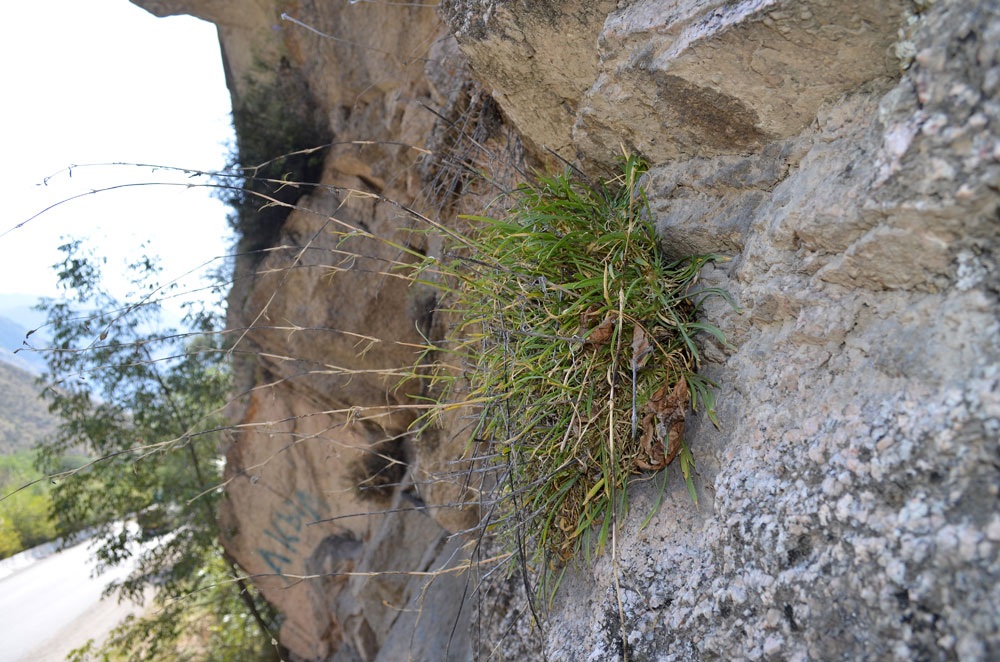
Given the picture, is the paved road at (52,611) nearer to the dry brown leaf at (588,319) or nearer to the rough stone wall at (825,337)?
the dry brown leaf at (588,319)

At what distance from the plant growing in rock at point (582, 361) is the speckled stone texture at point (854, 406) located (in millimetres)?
80

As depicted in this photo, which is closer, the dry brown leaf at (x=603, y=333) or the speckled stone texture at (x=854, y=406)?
the speckled stone texture at (x=854, y=406)

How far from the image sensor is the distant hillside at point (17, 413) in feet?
53.3

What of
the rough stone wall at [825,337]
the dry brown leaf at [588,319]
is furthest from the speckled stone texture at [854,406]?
the dry brown leaf at [588,319]

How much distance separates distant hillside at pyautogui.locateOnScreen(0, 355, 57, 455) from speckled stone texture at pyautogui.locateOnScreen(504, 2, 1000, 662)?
1961cm

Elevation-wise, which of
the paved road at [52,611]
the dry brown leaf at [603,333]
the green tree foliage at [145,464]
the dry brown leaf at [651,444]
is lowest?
the paved road at [52,611]

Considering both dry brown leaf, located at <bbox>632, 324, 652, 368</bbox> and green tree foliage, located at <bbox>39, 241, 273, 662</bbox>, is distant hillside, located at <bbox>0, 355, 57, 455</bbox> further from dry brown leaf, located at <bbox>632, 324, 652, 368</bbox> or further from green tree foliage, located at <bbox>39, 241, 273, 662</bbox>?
dry brown leaf, located at <bbox>632, 324, 652, 368</bbox>

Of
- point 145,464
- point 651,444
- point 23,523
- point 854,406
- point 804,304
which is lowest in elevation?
point 23,523

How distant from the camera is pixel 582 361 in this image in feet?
4.51

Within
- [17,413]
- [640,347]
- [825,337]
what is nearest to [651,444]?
[640,347]

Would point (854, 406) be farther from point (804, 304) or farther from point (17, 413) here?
point (17, 413)

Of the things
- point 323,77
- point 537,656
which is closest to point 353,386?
point 323,77

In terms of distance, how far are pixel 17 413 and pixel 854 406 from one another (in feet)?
71.6

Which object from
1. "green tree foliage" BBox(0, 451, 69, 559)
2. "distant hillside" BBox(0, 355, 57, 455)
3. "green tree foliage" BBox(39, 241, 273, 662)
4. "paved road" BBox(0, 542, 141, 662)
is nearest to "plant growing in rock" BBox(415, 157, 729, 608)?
"green tree foliage" BBox(39, 241, 273, 662)
